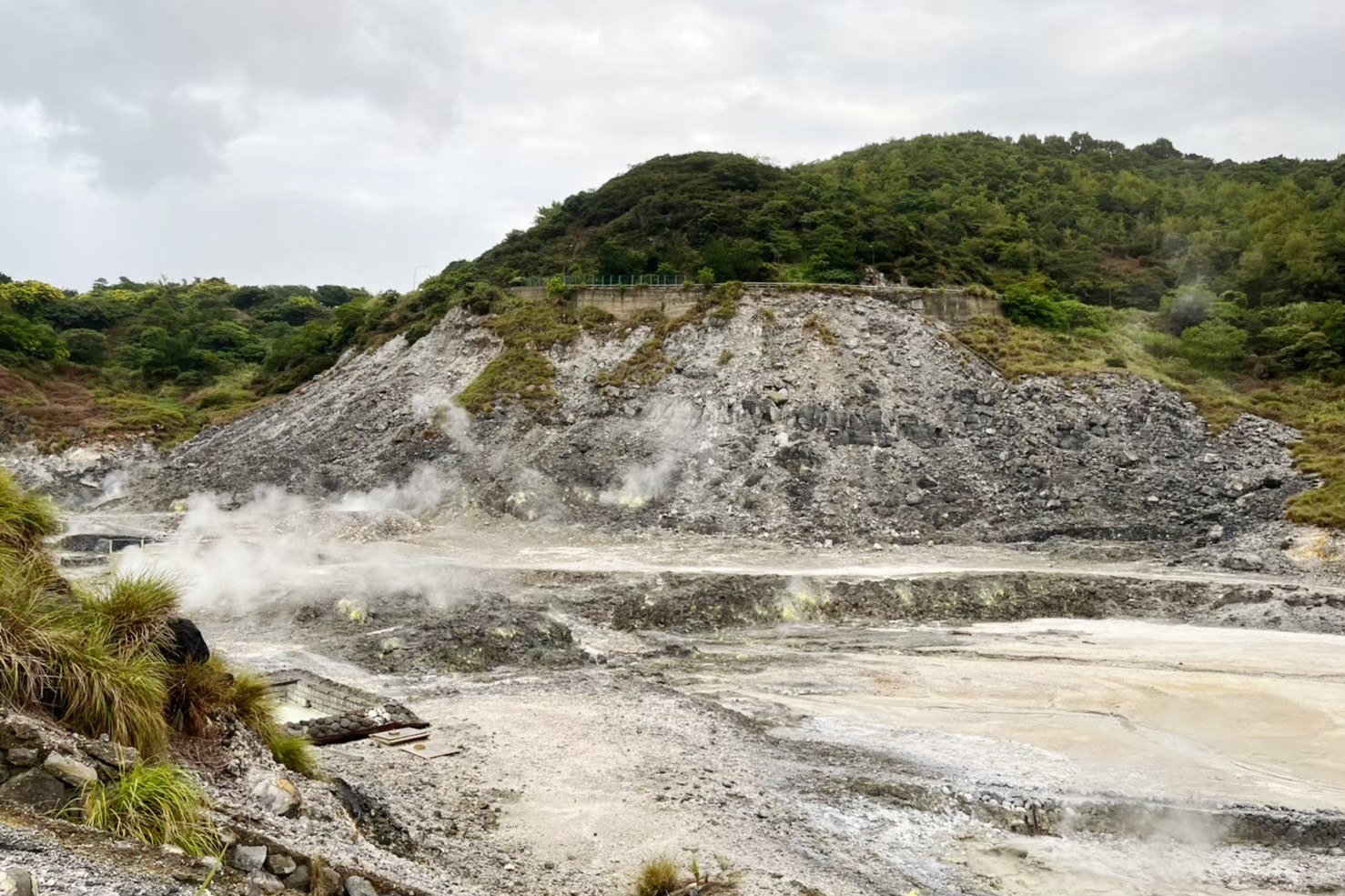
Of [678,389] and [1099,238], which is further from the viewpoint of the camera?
[1099,238]

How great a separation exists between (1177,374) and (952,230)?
21.4 m

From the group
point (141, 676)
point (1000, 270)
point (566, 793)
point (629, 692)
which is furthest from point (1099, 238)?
point (141, 676)

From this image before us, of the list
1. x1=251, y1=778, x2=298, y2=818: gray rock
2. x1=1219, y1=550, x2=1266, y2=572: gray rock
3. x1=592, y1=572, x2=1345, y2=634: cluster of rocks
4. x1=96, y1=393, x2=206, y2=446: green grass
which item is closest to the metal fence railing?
x1=96, y1=393, x2=206, y2=446: green grass

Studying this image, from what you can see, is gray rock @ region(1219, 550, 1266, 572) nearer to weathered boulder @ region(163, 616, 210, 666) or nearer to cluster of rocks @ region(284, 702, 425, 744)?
cluster of rocks @ region(284, 702, 425, 744)

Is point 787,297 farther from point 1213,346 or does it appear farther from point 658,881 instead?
point 658,881

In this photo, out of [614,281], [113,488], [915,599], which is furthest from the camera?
[614,281]

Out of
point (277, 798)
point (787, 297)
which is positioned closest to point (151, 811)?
point (277, 798)

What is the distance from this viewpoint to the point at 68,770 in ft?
17.8

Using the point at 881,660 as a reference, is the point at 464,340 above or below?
above

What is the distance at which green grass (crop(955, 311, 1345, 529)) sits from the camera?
1286 inches

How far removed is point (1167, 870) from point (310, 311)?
82382 millimetres

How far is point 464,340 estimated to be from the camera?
4256 centimetres

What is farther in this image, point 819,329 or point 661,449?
point 819,329

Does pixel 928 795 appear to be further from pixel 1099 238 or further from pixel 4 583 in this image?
pixel 1099 238
